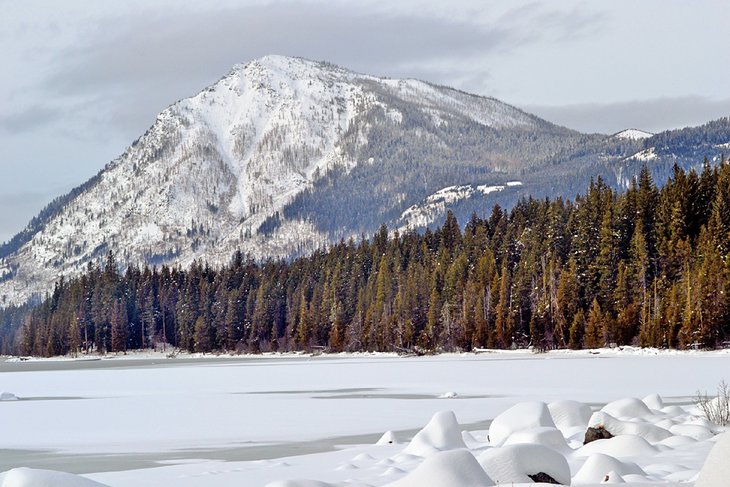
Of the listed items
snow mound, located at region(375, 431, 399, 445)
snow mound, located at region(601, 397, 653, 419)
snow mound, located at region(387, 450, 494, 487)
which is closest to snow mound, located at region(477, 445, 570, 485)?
snow mound, located at region(387, 450, 494, 487)

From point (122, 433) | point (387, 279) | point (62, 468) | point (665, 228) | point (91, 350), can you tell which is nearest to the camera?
point (62, 468)

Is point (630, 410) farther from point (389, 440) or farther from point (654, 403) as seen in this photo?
point (389, 440)

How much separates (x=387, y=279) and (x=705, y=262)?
51.9 m

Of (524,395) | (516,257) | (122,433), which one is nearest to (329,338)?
(516,257)

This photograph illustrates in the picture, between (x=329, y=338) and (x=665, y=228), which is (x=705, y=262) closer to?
(x=665, y=228)

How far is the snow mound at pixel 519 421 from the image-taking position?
20.2 meters

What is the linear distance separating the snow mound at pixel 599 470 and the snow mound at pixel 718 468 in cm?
609

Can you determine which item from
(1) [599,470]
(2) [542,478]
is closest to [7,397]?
(2) [542,478]

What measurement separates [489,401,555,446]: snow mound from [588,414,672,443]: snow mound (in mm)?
1305

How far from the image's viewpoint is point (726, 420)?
21312 millimetres

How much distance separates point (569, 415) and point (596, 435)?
12.7 feet

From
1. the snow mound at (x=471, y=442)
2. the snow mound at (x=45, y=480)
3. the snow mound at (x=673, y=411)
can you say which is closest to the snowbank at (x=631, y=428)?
the snow mound at (x=471, y=442)

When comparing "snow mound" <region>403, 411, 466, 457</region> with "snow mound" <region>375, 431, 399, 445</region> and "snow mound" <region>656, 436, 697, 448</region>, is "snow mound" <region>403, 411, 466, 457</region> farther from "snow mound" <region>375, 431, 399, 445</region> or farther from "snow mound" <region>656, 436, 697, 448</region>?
"snow mound" <region>656, 436, 697, 448</region>

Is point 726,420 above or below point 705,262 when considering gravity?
below
